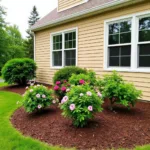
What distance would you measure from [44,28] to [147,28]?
614 centimetres

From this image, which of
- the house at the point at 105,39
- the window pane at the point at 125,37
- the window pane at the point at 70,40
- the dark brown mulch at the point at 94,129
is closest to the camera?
the dark brown mulch at the point at 94,129

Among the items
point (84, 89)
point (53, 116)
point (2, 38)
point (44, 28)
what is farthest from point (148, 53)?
point (2, 38)

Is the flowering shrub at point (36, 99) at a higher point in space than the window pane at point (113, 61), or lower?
lower

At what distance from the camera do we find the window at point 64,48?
8297mm

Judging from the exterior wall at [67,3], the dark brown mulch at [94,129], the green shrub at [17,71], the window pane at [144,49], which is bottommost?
the dark brown mulch at [94,129]

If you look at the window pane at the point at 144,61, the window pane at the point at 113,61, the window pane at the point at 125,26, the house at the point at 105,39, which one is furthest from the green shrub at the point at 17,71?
the window pane at the point at 144,61

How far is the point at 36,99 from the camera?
4.14 m

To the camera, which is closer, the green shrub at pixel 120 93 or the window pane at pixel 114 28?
the green shrub at pixel 120 93

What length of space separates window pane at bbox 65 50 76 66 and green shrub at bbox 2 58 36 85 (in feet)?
6.84

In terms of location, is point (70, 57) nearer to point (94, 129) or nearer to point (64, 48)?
point (64, 48)

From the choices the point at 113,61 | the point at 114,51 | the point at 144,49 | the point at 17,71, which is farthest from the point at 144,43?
the point at 17,71

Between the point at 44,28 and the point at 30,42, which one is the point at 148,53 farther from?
the point at 30,42

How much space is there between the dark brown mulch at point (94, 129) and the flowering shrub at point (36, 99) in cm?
24

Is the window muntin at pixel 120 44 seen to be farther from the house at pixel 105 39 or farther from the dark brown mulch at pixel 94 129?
the dark brown mulch at pixel 94 129
